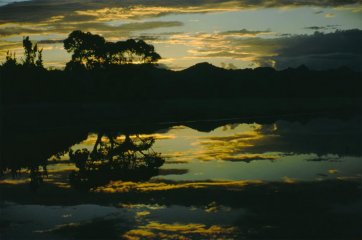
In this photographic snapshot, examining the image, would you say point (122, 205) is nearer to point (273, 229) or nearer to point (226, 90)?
point (273, 229)

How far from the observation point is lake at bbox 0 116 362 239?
13.6 meters

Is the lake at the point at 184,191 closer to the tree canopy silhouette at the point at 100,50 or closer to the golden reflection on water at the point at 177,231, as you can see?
the golden reflection on water at the point at 177,231

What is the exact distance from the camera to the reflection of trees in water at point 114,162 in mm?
22047

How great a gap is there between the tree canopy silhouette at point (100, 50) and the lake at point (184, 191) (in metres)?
61.9

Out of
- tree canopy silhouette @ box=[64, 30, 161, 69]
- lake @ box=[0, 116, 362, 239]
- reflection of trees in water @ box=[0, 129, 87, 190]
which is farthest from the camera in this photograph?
tree canopy silhouette @ box=[64, 30, 161, 69]

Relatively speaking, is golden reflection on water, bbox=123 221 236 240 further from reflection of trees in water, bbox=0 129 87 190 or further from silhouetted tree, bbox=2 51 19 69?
silhouetted tree, bbox=2 51 19 69

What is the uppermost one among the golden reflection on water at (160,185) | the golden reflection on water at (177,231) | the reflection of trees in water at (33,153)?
the golden reflection on water at (177,231)

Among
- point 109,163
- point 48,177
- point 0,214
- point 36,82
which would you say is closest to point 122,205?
point 0,214

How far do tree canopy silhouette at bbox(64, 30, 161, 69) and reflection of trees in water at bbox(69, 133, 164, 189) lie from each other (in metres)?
59.2

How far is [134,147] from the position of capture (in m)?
33.6

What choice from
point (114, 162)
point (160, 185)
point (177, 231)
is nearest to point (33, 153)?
point (114, 162)

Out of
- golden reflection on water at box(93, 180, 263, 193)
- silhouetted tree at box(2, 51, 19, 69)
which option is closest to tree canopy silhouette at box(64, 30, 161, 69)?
silhouetted tree at box(2, 51, 19, 69)

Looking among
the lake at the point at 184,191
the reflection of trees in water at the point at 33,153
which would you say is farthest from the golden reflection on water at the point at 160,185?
the reflection of trees in water at the point at 33,153

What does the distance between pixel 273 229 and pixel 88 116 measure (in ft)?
203
